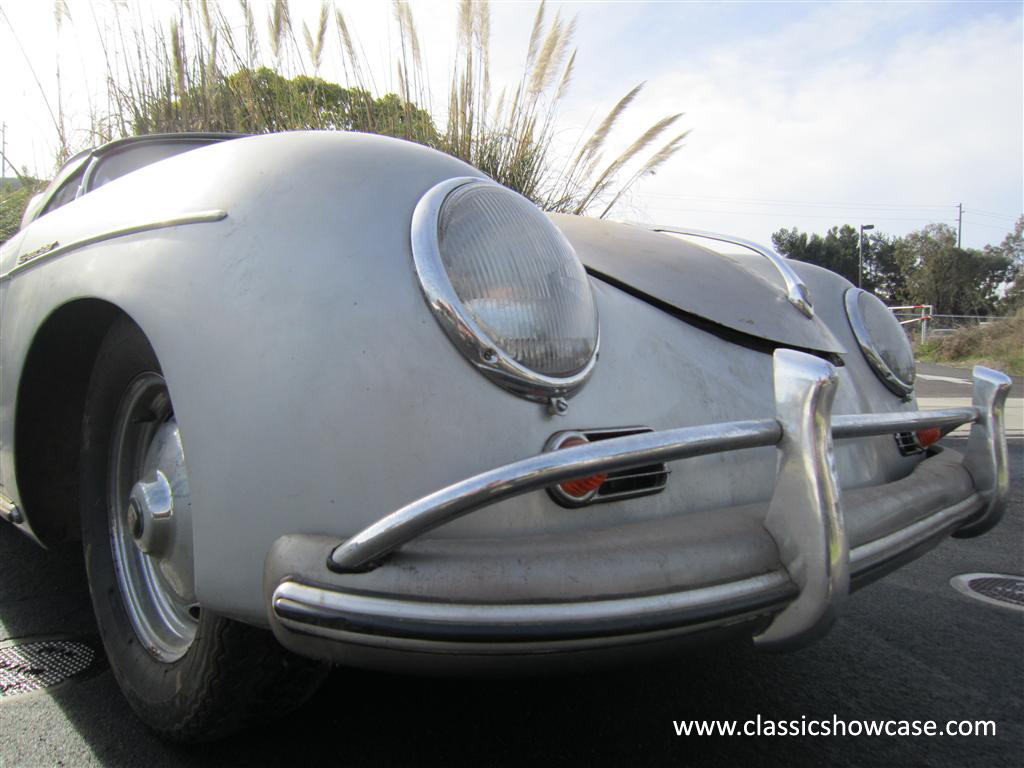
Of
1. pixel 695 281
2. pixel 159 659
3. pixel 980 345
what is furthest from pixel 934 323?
pixel 159 659

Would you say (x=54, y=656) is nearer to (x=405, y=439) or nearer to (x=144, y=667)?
(x=144, y=667)

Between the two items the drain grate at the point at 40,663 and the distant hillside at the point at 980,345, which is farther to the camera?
the distant hillside at the point at 980,345

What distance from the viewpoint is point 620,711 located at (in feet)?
5.37

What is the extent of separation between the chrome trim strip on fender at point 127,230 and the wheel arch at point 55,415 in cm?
13

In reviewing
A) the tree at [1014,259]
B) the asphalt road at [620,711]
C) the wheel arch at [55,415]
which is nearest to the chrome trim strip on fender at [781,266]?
the asphalt road at [620,711]

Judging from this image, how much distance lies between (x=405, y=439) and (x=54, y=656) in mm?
1463

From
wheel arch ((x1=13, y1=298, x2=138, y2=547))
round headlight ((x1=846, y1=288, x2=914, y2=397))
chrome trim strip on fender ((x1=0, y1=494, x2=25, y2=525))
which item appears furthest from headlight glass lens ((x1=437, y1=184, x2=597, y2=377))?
chrome trim strip on fender ((x1=0, y1=494, x2=25, y2=525))

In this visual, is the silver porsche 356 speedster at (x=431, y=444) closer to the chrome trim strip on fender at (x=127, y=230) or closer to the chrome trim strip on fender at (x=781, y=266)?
the chrome trim strip on fender at (x=127, y=230)

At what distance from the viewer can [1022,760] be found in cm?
148

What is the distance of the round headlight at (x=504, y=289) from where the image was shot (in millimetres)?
1107

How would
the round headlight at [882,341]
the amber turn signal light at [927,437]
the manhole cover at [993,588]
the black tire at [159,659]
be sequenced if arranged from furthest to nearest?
the manhole cover at [993,588] < the round headlight at [882,341] < the amber turn signal light at [927,437] < the black tire at [159,659]

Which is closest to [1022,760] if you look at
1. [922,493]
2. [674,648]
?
[922,493]

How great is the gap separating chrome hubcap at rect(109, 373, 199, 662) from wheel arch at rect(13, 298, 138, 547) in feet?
0.64

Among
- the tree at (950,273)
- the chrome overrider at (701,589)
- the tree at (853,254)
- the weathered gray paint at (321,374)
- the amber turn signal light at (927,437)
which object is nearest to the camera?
the chrome overrider at (701,589)
